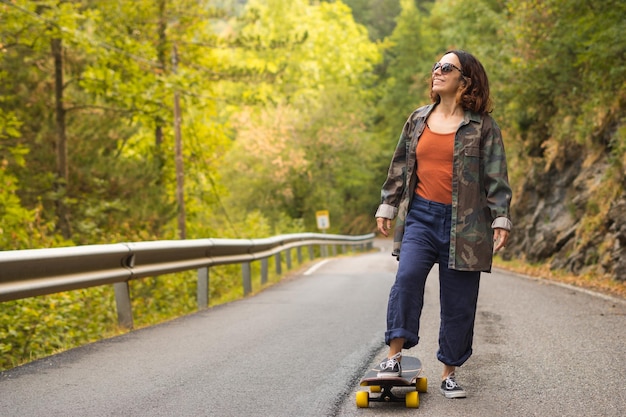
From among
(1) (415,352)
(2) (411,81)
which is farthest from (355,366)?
(2) (411,81)

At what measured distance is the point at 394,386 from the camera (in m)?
4.53

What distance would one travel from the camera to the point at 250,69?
2392 cm

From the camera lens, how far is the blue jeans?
15.5 feet

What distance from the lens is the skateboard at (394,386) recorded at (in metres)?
4.47

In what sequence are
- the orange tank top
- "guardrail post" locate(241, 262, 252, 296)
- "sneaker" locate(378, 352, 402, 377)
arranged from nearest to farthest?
"sneaker" locate(378, 352, 402, 377), the orange tank top, "guardrail post" locate(241, 262, 252, 296)

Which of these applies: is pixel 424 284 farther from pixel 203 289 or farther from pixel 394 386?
pixel 203 289

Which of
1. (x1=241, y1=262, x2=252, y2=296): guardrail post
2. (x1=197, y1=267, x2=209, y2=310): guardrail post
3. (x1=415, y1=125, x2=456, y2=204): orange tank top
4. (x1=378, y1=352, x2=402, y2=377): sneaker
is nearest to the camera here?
(x1=378, y1=352, x2=402, y2=377): sneaker

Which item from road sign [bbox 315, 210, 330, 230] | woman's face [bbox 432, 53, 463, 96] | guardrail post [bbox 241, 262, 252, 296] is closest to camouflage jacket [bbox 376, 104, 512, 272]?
woman's face [bbox 432, 53, 463, 96]

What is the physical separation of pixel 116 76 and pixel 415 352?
12434 mm

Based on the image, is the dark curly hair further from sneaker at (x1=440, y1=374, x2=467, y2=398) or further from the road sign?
the road sign

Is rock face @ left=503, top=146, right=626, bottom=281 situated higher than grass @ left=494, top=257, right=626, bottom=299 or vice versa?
rock face @ left=503, top=146, right=626, bottom=281

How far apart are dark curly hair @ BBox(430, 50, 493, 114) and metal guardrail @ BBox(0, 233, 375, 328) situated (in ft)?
11.3

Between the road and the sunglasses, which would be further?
the sunglasses

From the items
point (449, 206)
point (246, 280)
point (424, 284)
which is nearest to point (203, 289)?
point (246, 280)
